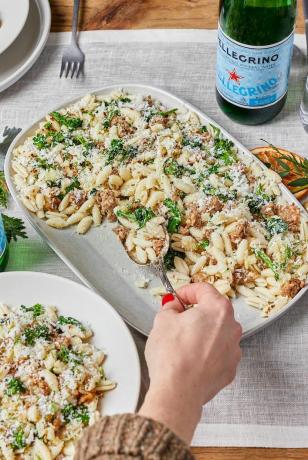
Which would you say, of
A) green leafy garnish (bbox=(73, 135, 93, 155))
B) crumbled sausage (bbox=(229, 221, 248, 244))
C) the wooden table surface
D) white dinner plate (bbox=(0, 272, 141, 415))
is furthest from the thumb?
the wooden table surface

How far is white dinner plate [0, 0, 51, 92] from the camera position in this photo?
164 centimetres

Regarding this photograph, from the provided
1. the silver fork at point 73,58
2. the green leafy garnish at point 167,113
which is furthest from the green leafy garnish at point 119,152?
the silver fork at point 73,58

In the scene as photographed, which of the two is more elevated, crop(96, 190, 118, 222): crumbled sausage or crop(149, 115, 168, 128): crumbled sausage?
crop(149, 115, 168, 128): crumbled sausage

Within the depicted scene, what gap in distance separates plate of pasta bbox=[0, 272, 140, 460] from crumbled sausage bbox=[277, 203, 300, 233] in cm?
36

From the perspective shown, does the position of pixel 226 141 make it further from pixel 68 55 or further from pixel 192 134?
pixel 68 55

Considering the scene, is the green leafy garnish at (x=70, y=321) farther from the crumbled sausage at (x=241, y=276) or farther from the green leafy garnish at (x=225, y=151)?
the green leafy garnish at (x=225, y=151)

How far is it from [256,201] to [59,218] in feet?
1.17

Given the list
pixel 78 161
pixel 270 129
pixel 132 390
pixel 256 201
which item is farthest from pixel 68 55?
pixel 132 390

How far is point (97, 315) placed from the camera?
123cm

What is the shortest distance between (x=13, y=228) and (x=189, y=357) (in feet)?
1.74

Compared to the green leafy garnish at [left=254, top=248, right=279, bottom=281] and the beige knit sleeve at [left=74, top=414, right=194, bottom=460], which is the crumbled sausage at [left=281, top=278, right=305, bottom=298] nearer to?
the green leafy garnish at [left=254, top=248, right=279, bottom=281]

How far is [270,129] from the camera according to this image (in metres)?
1.56

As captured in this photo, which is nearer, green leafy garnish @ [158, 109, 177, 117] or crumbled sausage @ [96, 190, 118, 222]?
crumbled sausage @ [96, 190, 118, 222]

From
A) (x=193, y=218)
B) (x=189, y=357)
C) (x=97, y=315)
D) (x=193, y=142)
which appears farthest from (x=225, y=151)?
(x=189, y=357)
